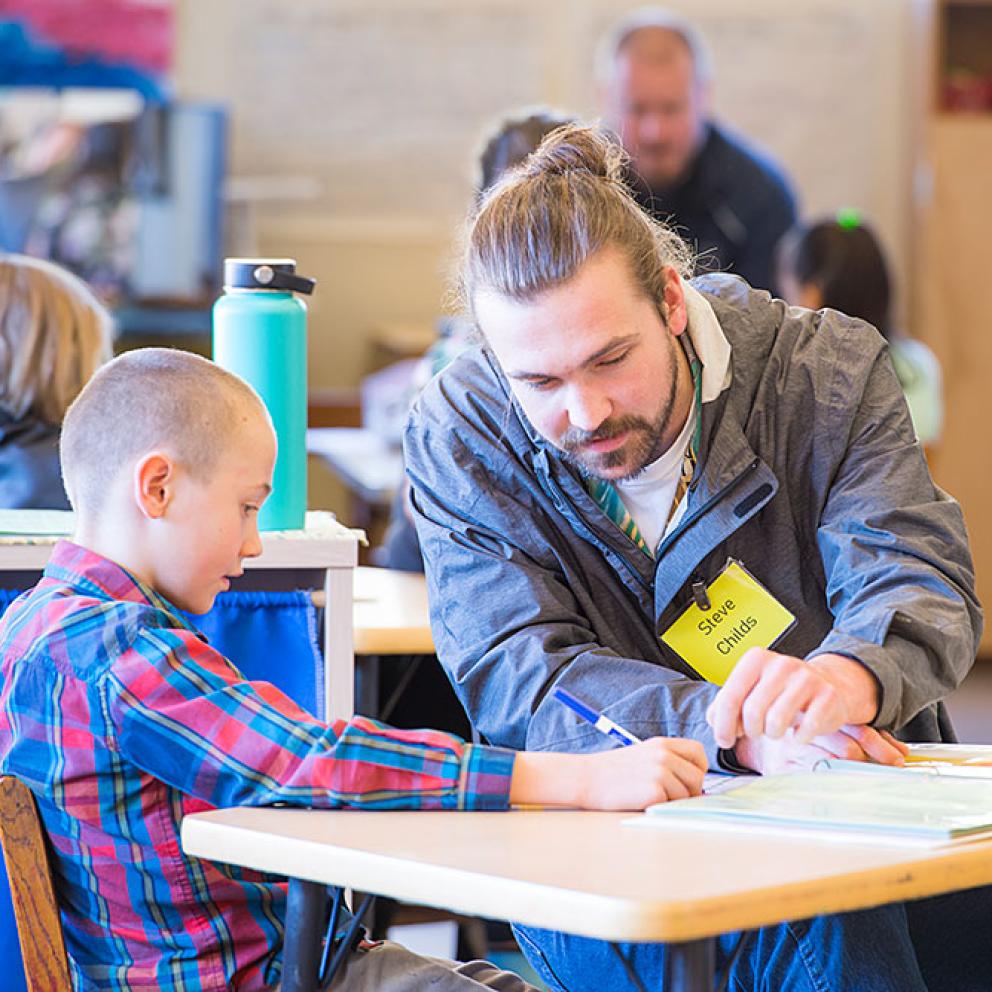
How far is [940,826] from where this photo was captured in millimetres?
1208

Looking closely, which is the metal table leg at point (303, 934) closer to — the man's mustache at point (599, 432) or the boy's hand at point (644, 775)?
the boy's hand at point (644, 775)

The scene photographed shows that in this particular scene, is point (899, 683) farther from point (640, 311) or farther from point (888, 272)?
point (888, 272)

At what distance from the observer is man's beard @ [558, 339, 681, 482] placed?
1.70 metres

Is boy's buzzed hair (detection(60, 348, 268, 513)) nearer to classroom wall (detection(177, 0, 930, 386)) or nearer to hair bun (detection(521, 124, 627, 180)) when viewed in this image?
Answer: hair bun (detection(521, 124, 627, 180))

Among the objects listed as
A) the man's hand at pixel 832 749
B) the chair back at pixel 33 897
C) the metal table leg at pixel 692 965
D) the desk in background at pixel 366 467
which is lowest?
the desk in background at pixel 366 467

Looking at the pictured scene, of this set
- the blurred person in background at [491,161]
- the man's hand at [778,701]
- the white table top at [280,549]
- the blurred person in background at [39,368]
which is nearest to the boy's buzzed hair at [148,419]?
the white table top at [280,549]

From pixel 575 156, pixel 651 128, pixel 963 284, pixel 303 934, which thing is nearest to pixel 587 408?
pixel 575 156

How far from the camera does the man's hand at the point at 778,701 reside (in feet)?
4.64

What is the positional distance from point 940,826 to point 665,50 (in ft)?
13.1

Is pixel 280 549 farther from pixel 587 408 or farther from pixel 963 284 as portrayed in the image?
pixel 963 284

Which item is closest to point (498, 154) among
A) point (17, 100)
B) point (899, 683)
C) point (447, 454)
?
point (447, 454)

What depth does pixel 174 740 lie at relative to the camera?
4.56 feet

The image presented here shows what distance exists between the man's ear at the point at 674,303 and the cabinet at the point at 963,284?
4397 millimetres

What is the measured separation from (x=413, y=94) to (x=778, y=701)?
5128mm
